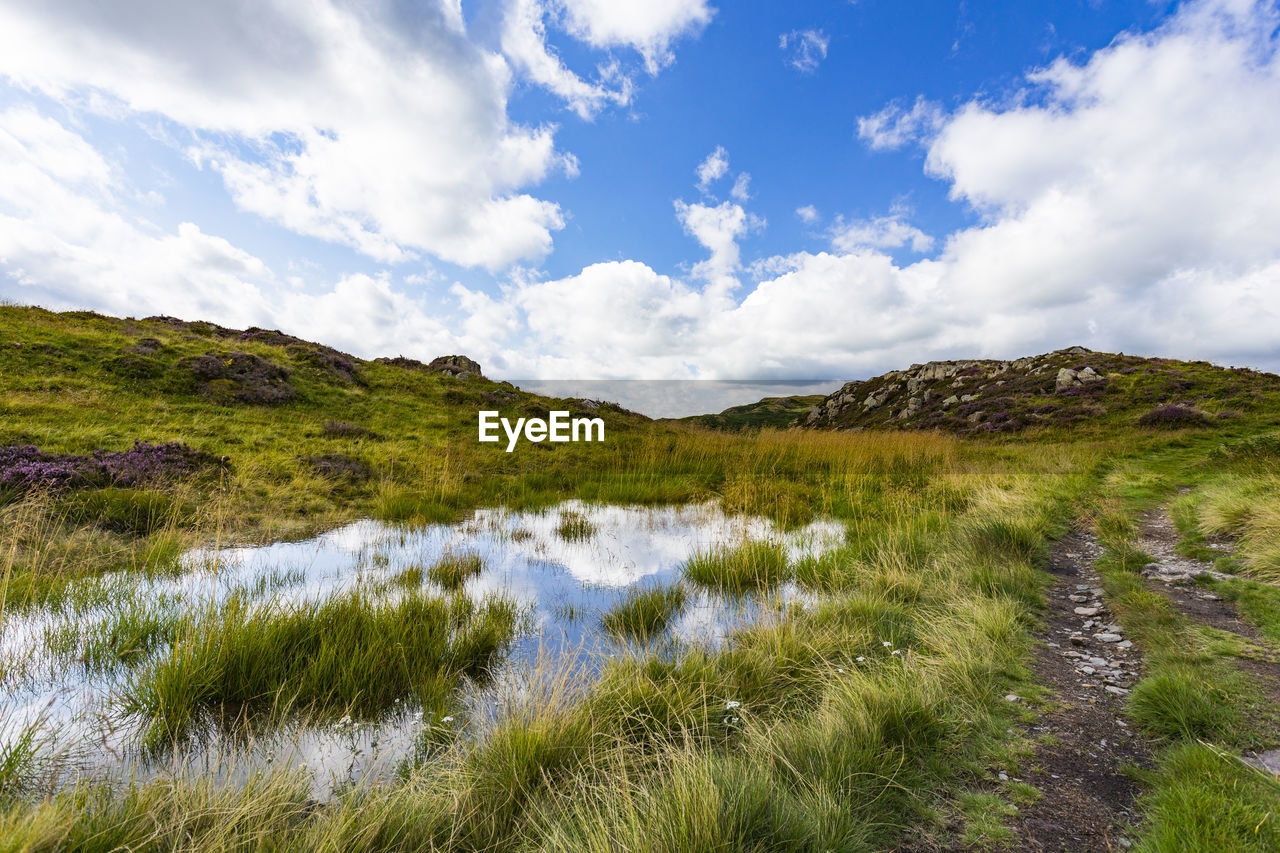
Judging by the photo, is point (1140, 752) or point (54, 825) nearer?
point (54, 825)

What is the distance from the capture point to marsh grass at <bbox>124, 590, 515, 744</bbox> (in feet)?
10.1

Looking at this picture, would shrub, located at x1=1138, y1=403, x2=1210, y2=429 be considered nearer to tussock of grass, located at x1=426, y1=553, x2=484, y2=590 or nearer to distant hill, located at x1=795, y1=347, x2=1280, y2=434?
distant hill, located at x1=795, y1=347, x2=1280, y2=434

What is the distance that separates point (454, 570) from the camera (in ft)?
19.1

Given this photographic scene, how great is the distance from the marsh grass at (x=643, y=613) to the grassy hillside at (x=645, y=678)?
0.04 meters

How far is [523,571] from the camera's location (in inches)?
249

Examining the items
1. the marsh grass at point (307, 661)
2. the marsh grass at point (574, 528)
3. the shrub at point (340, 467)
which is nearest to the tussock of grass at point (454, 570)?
the marsh grass at point (307, 661)

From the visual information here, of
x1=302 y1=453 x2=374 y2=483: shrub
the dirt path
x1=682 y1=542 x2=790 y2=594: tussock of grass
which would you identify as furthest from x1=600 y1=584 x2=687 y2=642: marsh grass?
x1=302 y1=453 x2=374 y2=483: shrub

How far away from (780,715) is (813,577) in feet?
10.1

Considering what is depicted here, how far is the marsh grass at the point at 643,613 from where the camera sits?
4.73 metres

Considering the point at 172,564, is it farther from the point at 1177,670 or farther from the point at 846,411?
the point at 846,411

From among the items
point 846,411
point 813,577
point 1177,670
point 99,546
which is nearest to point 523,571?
point 813,577

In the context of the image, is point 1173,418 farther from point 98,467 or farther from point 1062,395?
point 98,467

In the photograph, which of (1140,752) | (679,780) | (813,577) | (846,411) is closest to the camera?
(679,780)

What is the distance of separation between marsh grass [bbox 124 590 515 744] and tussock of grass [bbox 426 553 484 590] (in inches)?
48.6
